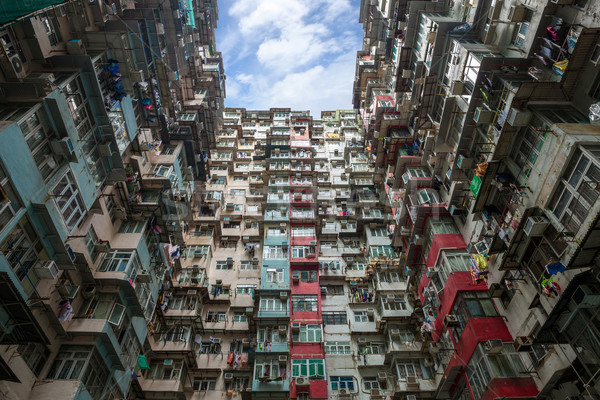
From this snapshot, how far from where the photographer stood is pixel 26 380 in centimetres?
1720

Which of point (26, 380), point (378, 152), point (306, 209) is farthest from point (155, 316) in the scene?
point (378, 152)

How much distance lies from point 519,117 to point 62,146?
24982 millimetres

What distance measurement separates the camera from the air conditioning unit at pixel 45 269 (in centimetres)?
1739

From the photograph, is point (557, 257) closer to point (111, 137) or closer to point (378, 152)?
point (378, 152)

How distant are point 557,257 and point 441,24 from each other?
19316mm

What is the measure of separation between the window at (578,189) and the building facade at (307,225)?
0.10 meters

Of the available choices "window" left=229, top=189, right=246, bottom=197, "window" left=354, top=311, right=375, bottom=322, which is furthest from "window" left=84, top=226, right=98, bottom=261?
"window" left=354, top=311, right=375, bottom=322

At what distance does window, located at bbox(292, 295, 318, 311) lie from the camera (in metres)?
29.6

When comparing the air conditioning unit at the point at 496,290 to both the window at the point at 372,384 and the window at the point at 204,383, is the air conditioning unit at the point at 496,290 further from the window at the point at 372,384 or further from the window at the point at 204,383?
the window at the point at 204,383

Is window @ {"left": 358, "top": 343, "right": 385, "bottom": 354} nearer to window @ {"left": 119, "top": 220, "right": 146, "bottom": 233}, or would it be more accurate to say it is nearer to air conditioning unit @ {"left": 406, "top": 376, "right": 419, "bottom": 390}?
air conditioning unit @ {"left": 406, "top": 376, "right": 419, "bottom": 390}

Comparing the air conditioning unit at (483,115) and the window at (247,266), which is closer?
the air conditioning unit at (483,115)

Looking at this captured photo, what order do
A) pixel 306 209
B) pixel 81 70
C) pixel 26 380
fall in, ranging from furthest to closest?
pixel 306 209 → pixel 81 70 → pixel 26 380

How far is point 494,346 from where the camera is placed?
18.7 meters

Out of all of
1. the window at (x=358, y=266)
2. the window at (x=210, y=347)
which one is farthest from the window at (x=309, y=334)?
the window at (x=358, y=266)
